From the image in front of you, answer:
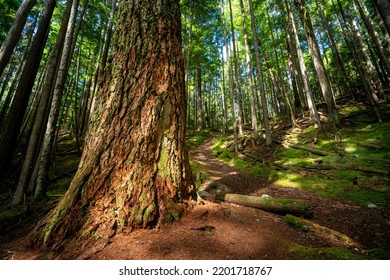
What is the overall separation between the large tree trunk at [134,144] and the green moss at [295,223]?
1831 mm

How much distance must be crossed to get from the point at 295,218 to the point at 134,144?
306 cm

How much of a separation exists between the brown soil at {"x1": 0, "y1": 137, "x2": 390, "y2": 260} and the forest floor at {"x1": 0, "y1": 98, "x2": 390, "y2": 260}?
10 mm

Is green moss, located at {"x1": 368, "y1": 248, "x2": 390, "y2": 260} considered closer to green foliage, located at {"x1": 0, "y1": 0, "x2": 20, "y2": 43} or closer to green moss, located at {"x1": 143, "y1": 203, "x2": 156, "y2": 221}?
green moss, located at {"x1": 143, "y1": 203, "x2": 156, "y2": 221}

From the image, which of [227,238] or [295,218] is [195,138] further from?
[227,238]

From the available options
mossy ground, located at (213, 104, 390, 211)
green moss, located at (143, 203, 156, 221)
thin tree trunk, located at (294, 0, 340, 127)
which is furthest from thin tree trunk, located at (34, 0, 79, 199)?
thin tree trunk, located at (294, 0, 340, 127)

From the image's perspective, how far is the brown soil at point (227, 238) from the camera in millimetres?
1956

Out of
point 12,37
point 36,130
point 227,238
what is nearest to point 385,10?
point 227,238

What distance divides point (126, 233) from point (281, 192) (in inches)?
201

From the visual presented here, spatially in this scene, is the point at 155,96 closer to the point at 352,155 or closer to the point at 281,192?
the point at 281,192

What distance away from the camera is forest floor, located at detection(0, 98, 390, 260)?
6.77 ft

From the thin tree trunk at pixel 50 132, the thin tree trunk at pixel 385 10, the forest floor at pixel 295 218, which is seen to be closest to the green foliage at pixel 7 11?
the thin tree trunk at pixel 50 132

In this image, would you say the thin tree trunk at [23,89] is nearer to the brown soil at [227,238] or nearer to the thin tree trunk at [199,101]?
the brown soil at [227,238]
